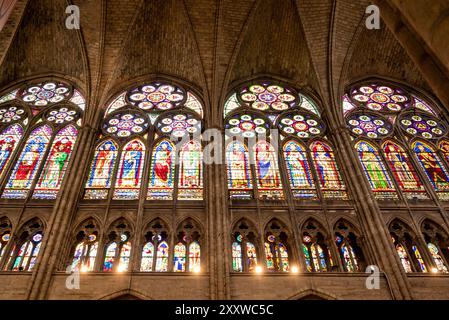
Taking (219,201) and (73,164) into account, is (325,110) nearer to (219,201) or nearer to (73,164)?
(219,201)

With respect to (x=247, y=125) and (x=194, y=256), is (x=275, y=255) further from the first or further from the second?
(x=247, y=125)

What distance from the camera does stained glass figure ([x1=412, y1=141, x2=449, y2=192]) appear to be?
11.7m

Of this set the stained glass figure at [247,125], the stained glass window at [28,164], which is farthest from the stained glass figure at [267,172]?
the stained glass window at [28,164]

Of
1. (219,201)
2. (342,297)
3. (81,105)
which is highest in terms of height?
(81,105)

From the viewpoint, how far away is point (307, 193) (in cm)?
1139

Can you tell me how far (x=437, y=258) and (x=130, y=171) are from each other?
339 inches

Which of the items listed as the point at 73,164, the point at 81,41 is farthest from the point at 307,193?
the point at 81,41

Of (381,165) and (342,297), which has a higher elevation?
(381,165)

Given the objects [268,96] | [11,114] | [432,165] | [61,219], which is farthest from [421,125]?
[11,114]

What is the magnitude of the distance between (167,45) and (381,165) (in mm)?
8779

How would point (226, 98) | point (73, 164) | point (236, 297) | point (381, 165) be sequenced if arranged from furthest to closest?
1. point (226, 98)
2. point (381, 165)
3. point (73, 164)
4. point (236, 297)

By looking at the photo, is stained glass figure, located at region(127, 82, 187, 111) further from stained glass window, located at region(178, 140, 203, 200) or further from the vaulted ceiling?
stained glass window, located at region(178, 140, 203, 200)

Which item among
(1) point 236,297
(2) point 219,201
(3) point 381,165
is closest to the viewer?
(1) point 236,297

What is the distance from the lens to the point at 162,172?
11.9m
